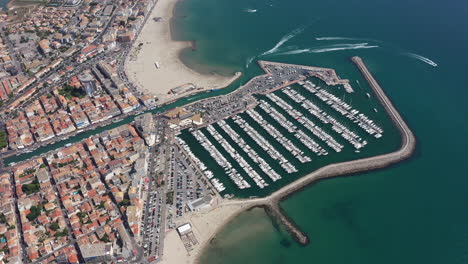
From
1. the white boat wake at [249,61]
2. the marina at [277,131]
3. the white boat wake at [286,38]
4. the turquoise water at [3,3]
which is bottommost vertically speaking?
the marina at [277,131]

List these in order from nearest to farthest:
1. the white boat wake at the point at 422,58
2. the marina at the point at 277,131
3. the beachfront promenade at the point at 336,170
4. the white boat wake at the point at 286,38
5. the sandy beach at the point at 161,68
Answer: the beachfront promenade at the point at 336,170, the marina at the point at 277,131, the sandy beach at the point at 161,68, the white boat wake at the point at 422,58, the white boat wake at the point at 286,38

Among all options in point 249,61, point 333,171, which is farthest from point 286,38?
point 333,171

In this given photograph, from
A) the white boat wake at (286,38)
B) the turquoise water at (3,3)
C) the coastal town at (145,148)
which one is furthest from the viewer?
the turquoise water at (3,3)

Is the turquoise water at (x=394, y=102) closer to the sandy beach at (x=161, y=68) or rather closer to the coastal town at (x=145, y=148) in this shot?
the coastal town at (x=145, y=148)

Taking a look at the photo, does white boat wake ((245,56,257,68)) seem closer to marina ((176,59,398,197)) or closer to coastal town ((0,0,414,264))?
coastal town ((0,0,414,264))

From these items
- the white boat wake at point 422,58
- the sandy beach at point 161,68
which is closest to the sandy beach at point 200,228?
the sandy beach at point 161,68

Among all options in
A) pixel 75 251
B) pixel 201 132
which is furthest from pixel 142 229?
pixel 201 132

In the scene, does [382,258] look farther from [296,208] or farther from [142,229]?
[142,229]

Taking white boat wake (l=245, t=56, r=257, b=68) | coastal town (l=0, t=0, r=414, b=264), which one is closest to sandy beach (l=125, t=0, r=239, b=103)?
coastal town (l=0, t=0, r=414, b=264)
